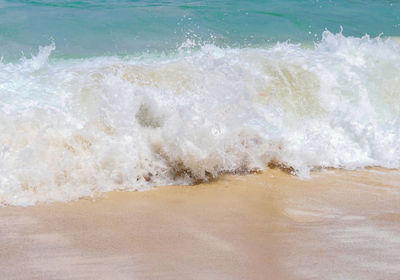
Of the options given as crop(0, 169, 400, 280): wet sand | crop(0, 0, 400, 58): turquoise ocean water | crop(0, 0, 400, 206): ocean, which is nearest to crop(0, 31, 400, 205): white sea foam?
crop(0, 0, 400, 206): ocean

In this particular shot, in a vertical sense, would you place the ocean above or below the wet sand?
above

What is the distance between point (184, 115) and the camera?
151 inches

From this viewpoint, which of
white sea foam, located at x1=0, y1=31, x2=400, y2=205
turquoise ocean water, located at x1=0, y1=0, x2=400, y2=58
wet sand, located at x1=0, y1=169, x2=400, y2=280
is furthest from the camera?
turquoise ocean water, located at x1=0, y1=0, x2=400, y2=58

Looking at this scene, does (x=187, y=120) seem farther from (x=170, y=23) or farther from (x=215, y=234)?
(x=170, y=23)

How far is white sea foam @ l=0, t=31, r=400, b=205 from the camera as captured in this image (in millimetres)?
3555

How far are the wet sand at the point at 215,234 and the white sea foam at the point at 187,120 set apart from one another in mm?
267

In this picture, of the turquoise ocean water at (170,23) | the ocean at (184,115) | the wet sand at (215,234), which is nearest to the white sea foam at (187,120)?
the ocean at (184,115)

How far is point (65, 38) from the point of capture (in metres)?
7.00

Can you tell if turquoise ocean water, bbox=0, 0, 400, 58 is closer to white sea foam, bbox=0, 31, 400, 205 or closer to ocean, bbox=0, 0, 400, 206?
A: ocean, bbox=0, 0, 400, 206

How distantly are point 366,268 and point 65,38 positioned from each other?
→ 5.79 m

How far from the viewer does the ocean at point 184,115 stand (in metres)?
3.57

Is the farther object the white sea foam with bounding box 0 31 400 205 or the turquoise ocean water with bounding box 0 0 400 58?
the turquoise ocean water with bounding box 0 0 400 58

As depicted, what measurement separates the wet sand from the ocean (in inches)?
10.4

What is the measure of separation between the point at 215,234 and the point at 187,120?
4.05 ft
